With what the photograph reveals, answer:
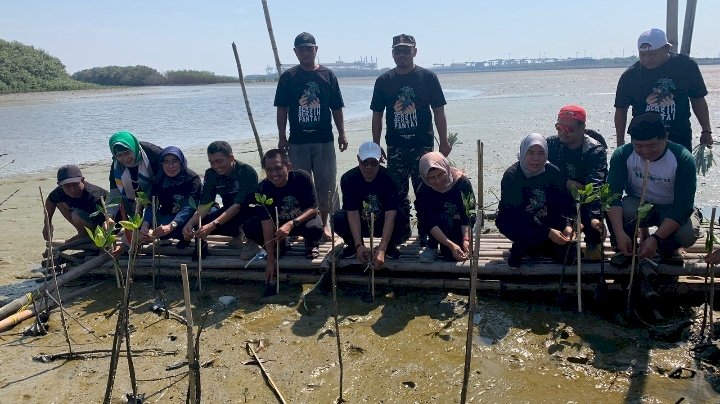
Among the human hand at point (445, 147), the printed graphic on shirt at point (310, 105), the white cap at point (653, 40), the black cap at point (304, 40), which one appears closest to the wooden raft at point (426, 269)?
the human hand at point (445, 147)

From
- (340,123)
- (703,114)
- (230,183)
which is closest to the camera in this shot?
(703,114)

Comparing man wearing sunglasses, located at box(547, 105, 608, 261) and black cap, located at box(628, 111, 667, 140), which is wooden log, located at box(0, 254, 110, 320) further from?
black cap, located at box(628, 111, 667, 140)

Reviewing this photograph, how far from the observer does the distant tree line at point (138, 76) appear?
52.9 m

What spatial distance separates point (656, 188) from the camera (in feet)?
13.4

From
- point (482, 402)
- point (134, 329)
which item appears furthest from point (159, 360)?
point (482, 402)

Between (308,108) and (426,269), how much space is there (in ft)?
7.16

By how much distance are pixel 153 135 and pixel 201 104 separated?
463 inches

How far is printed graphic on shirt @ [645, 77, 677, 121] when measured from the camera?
4.71 m

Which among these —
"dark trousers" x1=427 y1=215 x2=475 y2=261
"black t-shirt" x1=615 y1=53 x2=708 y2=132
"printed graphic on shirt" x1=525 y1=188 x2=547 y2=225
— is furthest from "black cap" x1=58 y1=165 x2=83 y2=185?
"black t-shirt" x1=615 y1=53 x2=708 y2=132

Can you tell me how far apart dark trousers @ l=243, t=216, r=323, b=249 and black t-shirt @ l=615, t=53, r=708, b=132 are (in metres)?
3.08

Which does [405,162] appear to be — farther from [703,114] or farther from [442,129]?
[703,114]

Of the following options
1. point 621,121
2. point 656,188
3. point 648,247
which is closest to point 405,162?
point 621,121

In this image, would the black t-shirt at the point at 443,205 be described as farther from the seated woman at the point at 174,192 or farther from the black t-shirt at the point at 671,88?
the seated woman at the point at 174,192

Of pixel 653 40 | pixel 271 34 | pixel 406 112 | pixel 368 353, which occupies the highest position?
pixel 271 34
